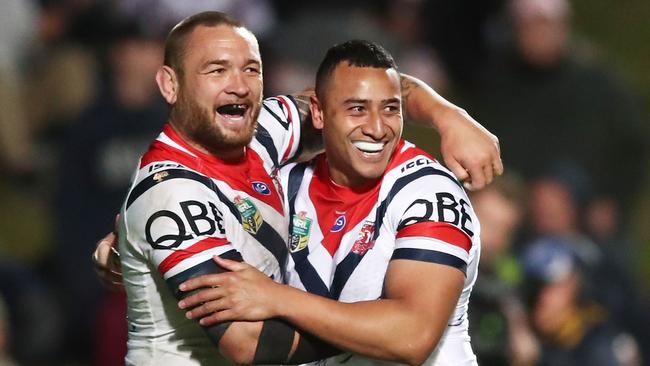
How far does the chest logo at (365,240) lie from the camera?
15.8ft

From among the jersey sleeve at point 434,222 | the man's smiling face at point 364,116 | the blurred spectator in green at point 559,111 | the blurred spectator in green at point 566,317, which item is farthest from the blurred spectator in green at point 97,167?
the jersey sleeve at point 434,222

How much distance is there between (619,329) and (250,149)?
13.6 ft

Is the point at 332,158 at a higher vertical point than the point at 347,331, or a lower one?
higher

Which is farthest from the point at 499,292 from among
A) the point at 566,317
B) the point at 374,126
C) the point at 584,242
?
the point at 374,126

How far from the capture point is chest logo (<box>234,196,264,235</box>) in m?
4.86

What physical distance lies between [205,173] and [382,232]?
654mm

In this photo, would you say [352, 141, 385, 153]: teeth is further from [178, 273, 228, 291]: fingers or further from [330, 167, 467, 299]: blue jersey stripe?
[178, 273, 228, 291]: fingers

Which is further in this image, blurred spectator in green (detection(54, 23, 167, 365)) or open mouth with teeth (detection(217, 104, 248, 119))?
blurred spectator in green (detection(54, 23, 167, 365))

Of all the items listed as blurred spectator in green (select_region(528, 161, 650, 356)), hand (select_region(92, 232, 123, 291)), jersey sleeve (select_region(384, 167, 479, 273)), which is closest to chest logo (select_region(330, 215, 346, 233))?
jersey sleeve (select_region(384, 167, 479, 273))

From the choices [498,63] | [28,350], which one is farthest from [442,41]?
[28,350]

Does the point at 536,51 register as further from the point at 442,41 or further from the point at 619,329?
the point at 619,329

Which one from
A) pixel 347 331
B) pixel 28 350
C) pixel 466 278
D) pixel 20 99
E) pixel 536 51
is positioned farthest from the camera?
pixel 20 99

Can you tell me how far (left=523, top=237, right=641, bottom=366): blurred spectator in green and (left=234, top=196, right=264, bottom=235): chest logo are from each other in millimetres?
3544

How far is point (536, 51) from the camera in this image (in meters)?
9.71
